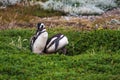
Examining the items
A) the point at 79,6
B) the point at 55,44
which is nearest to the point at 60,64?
the point at 55,44

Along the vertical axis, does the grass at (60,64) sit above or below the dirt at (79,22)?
above

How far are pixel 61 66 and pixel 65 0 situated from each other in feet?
47.4

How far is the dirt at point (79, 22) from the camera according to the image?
19337 mm

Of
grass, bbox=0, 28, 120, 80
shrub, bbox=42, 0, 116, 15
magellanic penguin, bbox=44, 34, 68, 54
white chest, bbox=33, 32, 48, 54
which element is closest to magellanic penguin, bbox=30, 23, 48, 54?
white chest, bbox=33, 32, 48, 54

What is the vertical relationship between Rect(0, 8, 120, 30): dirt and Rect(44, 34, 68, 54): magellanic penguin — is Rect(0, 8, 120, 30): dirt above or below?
below

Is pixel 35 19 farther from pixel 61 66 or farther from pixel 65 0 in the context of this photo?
pixel 61 66

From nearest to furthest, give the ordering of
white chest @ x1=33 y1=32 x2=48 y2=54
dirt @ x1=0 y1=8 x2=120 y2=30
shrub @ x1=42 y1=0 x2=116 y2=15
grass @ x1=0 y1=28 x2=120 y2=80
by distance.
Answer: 1. grass @ x1=0 y1=28 x2=120 y2=80
2. white chest @ x1=33 y1=32 x2=48 y2=54
3. dirt @ x1=0 y1=8 x2=120 y2=30
4. shrub @ x1=42 y1=0 x2=116 y2=15

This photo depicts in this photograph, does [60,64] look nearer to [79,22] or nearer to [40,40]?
[40,40]

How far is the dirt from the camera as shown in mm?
19337

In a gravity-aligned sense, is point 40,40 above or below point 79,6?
above

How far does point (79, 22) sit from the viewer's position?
20516 millimetres

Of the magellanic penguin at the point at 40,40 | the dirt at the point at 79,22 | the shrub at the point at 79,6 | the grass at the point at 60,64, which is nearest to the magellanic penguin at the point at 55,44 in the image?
the magellanic penguin at the point at 40,40

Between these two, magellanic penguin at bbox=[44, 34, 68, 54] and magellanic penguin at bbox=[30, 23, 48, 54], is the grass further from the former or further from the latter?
magellanic penguin at bbox=[44, 34, 68, 54]

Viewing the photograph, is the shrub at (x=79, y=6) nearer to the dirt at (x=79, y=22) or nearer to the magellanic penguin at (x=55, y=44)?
the dirt at (x=79, y=22)
